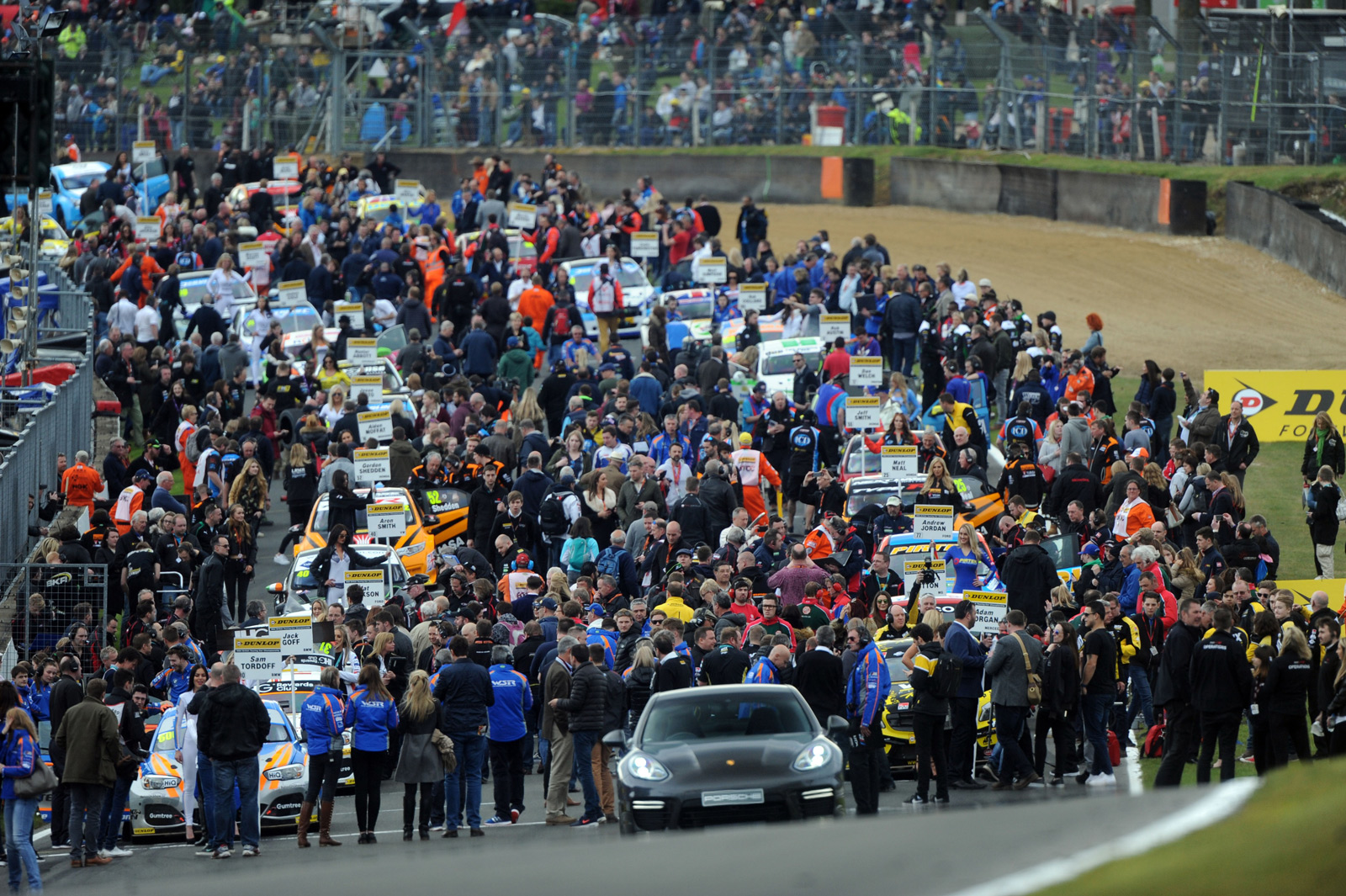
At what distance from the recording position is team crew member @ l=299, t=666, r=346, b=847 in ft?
44.6

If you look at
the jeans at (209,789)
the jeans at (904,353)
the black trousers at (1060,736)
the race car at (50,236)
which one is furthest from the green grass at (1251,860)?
the race car at (50,236)

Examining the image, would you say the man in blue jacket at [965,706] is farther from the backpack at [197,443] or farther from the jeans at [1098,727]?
the backpack at [197,443]

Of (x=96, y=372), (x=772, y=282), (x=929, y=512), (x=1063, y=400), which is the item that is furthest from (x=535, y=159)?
(x=929, y=512)

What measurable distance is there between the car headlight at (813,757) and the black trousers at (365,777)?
3.47 meters

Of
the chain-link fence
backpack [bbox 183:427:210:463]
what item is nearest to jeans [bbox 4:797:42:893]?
backpack [bbox 183:427:210:463]

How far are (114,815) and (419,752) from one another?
2480 millimetres

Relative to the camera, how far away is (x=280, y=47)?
4809cm

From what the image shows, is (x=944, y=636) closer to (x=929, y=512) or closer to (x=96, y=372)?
(x=929, y=512)

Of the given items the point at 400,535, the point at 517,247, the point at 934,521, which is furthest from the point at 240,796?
the point at 517,247

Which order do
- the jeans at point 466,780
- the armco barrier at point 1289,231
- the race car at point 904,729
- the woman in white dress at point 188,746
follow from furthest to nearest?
the armco barrier at point 1289,231 < the race car at point 904,729 < the woman in white dress at point 188,746 < the jeans at point 466,780

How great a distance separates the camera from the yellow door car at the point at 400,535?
20094mm

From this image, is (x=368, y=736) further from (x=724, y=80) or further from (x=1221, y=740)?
(x=724, y=80)

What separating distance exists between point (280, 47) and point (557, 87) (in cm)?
796

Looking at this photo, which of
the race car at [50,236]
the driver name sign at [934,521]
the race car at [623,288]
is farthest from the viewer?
the race car at [50,236]
